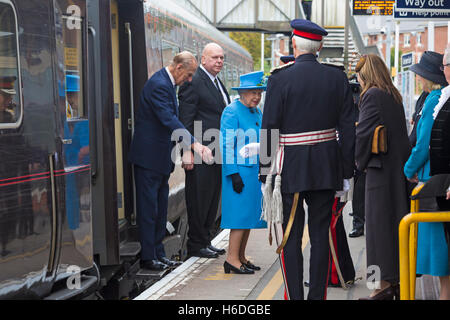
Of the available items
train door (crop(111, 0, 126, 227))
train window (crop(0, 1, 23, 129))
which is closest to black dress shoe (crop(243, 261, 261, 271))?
train door (crop(111, 0, 126, 227))

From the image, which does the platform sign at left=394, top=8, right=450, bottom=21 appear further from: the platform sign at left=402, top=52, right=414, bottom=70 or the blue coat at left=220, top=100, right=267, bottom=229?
the platform sign at left=402, top=52, right=414, bottom=70

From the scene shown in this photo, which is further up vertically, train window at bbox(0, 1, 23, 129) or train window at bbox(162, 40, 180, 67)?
train window at bbox(162, 40, 180, 67)

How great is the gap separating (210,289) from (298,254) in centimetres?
150

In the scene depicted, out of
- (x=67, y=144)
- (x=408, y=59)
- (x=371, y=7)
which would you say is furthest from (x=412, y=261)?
(x=408, y=59)

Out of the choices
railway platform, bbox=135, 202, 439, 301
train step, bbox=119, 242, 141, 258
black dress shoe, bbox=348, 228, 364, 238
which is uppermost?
train step, bbox=119, 242, 141, 258

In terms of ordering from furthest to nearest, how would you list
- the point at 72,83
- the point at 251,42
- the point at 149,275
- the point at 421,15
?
the point at 251,42 < the point at 421,15 < the point at 149,275 < the point at 72,83

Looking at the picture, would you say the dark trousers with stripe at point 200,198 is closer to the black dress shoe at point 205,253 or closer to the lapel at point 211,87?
the black dress shoe at point 205,253

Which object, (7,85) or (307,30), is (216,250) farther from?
(7,85)

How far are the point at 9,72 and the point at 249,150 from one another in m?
2.73

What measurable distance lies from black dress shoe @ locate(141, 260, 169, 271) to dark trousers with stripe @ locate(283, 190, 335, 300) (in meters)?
2.16

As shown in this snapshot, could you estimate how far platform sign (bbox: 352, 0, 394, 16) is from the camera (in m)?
18.5

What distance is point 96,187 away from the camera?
6.58 m

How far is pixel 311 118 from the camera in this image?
535cm
